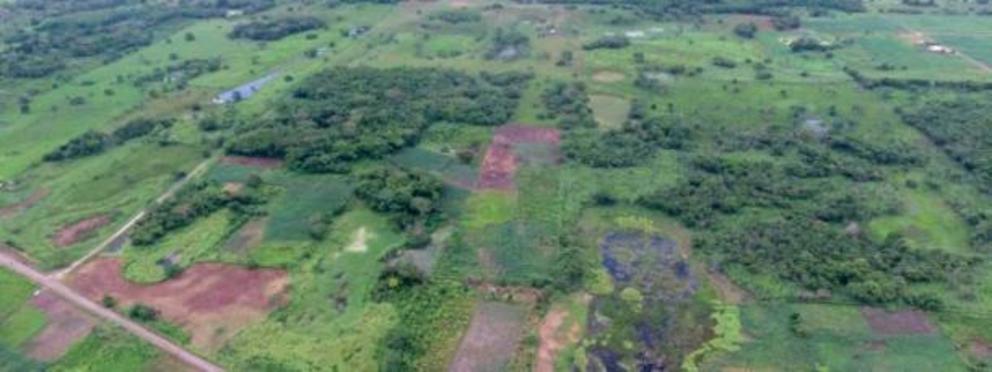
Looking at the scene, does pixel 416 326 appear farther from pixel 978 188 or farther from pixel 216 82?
pixel 216 82

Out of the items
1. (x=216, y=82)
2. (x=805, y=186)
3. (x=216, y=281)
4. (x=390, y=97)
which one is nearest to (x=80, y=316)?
(x=216, y=281)

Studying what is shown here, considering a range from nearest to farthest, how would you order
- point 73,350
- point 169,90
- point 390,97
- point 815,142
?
point 73,350 → point 815,142 → point 390,97 → point 169,90

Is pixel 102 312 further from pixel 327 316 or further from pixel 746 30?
pixel 746 30

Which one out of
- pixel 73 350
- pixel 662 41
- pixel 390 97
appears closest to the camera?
pixel 73 350

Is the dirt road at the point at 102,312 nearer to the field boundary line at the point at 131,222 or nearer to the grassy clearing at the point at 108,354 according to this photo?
the grassy clearing at the point at 108,354

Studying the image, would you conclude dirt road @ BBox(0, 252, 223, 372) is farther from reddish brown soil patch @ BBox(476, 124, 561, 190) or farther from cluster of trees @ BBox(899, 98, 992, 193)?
cluster of trees @ BBox(899, 98, 992, 193)

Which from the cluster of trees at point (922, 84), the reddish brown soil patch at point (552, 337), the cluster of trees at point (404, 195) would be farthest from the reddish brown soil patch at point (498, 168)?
the cluster of trees at point (922, 84)

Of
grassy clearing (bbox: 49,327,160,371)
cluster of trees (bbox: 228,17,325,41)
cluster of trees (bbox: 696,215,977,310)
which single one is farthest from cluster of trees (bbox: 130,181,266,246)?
cluster of trees (bbox: 228,17,325,41)
